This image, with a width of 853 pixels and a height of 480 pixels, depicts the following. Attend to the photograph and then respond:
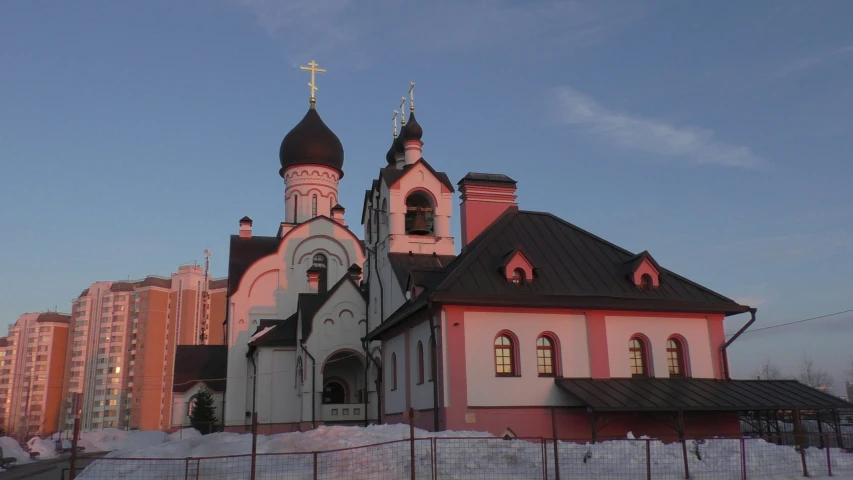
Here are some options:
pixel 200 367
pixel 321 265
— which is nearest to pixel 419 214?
pixel 321 265

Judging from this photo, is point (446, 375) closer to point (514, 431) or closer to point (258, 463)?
point (514, 431)

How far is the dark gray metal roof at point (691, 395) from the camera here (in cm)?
1686

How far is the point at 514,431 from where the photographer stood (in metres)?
17.5

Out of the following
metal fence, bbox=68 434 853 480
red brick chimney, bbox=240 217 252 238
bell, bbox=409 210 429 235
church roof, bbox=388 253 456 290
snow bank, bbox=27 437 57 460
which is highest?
red brick chimney, bbox=240 217 252 238

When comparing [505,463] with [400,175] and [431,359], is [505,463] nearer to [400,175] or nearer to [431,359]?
[431,359]

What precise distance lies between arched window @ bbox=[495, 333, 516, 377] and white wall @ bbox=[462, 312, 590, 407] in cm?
22

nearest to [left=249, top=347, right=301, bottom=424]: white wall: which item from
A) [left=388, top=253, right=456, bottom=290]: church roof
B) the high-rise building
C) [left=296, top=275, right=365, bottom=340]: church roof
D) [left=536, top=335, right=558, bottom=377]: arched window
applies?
[left=296, top=275, right=365, bottom=340]: church roof

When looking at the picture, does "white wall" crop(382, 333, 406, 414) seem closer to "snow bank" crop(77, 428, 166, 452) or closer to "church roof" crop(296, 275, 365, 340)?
"church roof" crop(296, 275, 365, 340)

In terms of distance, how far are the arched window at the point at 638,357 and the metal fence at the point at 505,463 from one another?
5.55 meters

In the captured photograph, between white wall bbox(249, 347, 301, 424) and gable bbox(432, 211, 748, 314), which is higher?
gable bbox(432, 211, 748, 314)

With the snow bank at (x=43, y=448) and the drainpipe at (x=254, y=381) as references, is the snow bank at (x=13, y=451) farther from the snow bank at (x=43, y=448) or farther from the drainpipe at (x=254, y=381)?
the drainpipe at (x=254, y=381)

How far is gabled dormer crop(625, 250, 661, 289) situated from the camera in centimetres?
1986

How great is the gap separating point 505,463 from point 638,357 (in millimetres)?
8426

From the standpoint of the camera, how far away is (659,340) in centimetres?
1945
